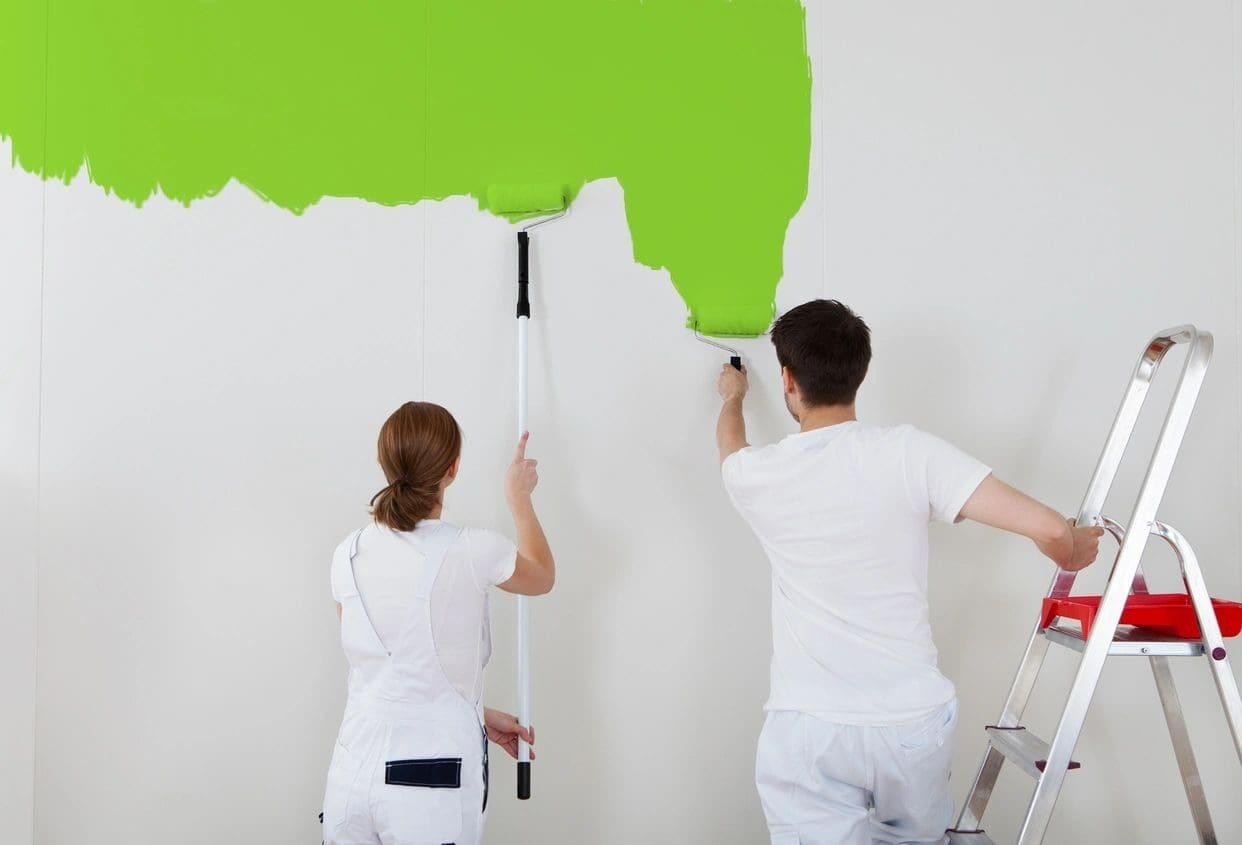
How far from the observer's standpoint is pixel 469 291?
2.01 meters

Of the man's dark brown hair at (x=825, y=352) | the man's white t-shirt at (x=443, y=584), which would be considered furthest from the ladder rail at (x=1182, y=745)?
the man's white t-shirt at (x=443, y=584)

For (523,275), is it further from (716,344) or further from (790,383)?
(790,383)

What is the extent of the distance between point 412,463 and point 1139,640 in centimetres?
125

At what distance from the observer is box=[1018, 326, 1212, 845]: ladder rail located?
Result: 1.46 meters

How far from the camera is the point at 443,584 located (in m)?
1.47

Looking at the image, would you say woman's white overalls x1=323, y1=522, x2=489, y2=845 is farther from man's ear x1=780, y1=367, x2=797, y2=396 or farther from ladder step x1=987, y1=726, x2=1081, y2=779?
ladder step x1=987, y1=726, x2=1081, y2=779

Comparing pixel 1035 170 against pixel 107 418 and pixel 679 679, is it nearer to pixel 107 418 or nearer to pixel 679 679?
pixel 679 679

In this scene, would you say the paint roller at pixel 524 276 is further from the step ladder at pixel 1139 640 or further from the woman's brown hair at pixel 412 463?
the step ladder at pixel 1139 640

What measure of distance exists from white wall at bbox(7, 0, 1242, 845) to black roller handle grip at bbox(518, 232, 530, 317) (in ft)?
0.21

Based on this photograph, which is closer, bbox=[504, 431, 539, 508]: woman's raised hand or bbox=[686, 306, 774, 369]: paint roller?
bbox=[504, 431, 539, 508]: woman's raised hand

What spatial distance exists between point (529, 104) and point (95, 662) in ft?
5.00

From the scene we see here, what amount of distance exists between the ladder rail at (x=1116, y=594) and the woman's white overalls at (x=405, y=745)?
90 cm

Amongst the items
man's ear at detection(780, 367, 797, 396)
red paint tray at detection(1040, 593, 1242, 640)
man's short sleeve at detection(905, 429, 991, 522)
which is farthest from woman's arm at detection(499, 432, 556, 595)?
red paint tray at detection(1040, 593, 1242, 640)

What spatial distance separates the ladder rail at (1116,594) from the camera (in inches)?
57.4
